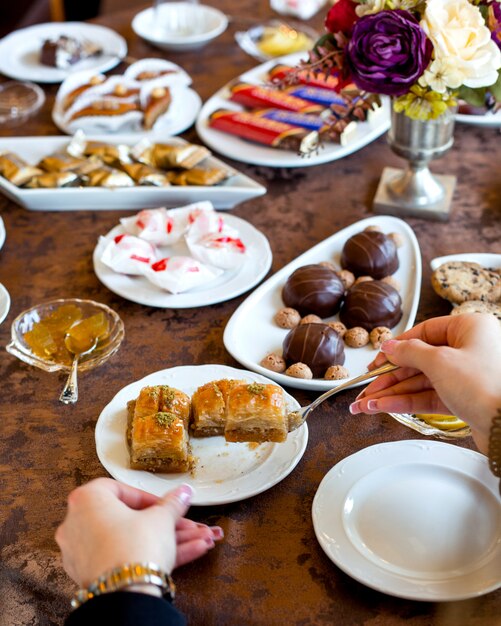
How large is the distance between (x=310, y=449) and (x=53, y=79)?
145 centimetres

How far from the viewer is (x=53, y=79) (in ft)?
6.85

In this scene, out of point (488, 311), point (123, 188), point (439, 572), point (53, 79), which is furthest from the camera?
point (53, 79)

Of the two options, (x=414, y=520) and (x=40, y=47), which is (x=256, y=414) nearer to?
(x=414, y=520)

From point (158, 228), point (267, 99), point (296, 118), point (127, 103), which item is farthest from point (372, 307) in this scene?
point (127, 103)

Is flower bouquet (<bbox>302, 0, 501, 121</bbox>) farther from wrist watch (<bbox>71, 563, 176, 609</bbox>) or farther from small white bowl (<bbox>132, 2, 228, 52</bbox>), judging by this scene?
small white bowl (<bbox>132, 2, 228, 52</bbox>)

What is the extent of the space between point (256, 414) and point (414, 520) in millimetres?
247

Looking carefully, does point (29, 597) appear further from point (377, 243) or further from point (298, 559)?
point (377, 243)

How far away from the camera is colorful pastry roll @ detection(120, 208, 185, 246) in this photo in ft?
4.82

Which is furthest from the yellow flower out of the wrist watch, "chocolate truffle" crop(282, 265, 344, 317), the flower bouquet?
the wrist watch

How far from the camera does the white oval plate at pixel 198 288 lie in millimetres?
1367

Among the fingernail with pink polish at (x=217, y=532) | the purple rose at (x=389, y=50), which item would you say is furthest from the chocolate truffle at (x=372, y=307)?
the fingernail with pink polish at (x=217, y=532)

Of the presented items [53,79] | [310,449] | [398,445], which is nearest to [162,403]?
[310,449]

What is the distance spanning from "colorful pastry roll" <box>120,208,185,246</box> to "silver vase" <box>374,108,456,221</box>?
17.5 inches

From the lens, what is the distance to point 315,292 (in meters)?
1.30
